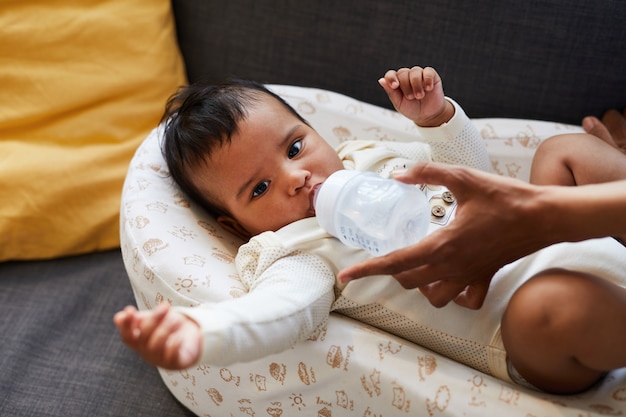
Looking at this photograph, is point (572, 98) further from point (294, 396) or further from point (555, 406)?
point (294, 396)

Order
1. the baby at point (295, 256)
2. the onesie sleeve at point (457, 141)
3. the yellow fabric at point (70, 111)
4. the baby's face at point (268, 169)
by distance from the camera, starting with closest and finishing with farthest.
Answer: the baby at point (295, 256) → the baby's face at point (268, 169) → the onesie sleeve at point (457, 141) → the yellow fabric at point (70, 111)

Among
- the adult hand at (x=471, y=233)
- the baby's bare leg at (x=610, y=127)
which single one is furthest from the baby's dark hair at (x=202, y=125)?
the baby's bare leg at (x=610, y=127)

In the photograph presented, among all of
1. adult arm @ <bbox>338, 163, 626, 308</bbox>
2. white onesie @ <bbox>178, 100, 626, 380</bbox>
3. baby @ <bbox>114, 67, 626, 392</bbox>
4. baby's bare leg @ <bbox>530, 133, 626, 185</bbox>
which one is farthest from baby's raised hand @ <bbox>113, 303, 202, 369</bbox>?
baby's bare leg @ <bbox>530, 133, 626, 185</bbox>

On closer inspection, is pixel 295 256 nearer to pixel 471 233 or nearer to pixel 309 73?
pixel 471 233

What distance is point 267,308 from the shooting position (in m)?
0.95

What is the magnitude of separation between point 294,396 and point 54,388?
522mm

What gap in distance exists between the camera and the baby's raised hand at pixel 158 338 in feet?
2.53

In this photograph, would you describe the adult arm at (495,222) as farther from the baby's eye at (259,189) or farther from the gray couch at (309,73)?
the gray couch at (309,73)

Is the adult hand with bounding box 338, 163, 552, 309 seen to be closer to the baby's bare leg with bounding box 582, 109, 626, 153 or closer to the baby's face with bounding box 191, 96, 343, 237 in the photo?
the baby's face with bounding box 191, 96, 343, 237

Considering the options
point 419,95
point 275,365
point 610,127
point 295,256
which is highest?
point 419,95

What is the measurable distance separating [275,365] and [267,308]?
0.14 meters

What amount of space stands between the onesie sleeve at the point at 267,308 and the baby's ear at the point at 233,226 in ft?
0.39

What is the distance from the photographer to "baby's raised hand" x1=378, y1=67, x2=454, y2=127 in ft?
3.94

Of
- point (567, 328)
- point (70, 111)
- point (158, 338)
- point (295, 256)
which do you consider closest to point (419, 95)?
point (295, 256)
